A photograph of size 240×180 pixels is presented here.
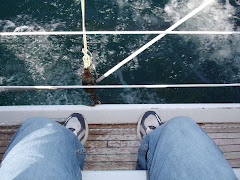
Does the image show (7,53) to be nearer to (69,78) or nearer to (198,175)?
(69,78)

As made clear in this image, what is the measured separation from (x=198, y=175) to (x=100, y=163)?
61cm

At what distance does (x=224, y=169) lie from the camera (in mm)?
690

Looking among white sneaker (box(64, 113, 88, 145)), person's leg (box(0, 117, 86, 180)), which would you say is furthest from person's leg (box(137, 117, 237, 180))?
white sneaker (box(64, 113, 88, 145))

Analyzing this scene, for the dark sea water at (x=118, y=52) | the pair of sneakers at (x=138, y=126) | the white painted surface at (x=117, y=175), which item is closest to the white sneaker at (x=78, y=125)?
the pair of sneakers at (x=138, y=126)

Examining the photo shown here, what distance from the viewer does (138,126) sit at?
1256 millimetres

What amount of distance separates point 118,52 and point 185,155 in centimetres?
289

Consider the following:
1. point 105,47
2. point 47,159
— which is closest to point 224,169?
point 47,159

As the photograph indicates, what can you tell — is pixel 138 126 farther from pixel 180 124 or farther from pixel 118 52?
pixel 118 52

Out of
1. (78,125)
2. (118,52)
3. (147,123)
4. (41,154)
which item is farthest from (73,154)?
(118,52)

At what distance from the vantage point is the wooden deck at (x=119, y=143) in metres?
1.17

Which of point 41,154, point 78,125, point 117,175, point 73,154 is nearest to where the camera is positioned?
point 41,154

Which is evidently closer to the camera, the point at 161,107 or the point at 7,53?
the point at 161,107

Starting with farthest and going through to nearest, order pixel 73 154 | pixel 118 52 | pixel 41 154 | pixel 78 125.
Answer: pixel 118 52 → pixel 78 125 → pixel 73 154 → pixel 41 154

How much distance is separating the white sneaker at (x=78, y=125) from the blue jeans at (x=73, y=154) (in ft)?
0.99
